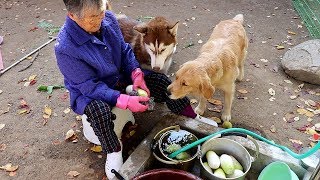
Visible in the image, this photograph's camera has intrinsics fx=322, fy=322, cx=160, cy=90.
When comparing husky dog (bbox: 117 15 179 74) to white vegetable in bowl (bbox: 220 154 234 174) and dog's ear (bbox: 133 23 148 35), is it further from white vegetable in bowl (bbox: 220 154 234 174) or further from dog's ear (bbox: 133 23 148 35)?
white vegetable in bowl (bbox: 220 154 234 174)

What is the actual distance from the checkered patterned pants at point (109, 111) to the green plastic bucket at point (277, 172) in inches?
38.9

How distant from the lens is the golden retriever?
2.94m

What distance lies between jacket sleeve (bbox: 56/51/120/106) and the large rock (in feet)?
8.45

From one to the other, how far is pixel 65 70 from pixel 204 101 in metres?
1.62

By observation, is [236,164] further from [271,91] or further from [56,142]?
[56,142]

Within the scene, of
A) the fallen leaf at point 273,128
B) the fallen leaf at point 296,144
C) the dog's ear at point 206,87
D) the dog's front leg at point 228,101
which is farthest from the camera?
the fallen leaf at point 273,128

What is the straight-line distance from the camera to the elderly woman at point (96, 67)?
255 cm

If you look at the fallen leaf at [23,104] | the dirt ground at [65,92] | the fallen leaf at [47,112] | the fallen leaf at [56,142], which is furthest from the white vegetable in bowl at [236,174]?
the fallen leaf at [23,104]

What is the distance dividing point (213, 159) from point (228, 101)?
980 mm

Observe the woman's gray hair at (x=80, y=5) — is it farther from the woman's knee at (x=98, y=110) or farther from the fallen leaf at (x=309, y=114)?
the fallen leaf at (x=309, y=114)

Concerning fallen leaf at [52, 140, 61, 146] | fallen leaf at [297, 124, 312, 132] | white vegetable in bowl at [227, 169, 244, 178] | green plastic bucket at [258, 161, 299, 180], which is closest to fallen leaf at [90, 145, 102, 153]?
fallen leaf at [52, 140, 61, 146]

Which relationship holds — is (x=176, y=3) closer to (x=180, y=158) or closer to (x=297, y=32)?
(x=297, y=32)

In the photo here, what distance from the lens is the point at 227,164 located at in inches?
103

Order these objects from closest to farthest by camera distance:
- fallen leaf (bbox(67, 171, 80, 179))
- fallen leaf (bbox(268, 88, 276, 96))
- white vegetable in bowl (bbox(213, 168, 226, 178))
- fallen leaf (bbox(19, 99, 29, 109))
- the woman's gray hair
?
the woman's gray hair → white vegetable in bowl (bbox(213, 168, 226, 178)) → fallen leaf (bbox(67, 171, 80, 179)) → fallen leaf (bbox(19, 99, 29, 109)) → fallen leaf (bbox(268, 88, 276, 96))
